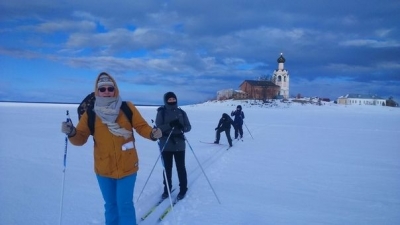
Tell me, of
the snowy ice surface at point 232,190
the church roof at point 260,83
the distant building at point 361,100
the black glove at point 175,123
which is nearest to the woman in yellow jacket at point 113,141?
the snowy ice surface at point 232,190

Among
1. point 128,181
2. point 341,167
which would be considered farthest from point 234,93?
point 128,181

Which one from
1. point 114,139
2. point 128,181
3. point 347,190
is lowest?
point 347,190

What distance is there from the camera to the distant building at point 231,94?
3145 inches

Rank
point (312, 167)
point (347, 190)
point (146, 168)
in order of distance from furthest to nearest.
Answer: point (312, 167) < point (146, 168) < point (347, 190)

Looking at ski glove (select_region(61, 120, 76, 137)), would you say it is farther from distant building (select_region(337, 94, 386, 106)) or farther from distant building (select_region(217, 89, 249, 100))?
distant building (select_region(337, 94, 386, 106))

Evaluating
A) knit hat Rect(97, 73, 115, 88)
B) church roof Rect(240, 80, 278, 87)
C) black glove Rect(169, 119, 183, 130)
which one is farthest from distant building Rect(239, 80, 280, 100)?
knit hat Rect(97, 73, 115, 88)

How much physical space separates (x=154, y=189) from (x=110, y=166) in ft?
8.62

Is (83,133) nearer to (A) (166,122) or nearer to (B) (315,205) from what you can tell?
(A) (166,122)

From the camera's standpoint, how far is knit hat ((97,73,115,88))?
3.42m

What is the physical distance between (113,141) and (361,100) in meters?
109

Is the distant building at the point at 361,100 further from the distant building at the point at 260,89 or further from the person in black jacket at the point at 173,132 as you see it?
the person in black jacket at the point at 173,132

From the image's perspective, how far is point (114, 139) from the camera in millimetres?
3463

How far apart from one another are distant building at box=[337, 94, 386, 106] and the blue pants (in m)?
107

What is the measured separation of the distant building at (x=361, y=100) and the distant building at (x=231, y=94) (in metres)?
39.9
